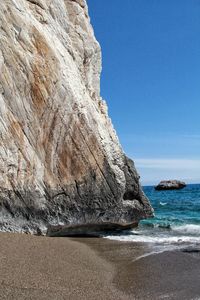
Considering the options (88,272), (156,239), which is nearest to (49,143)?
(156,239)

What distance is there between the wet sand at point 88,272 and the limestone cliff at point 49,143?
7.32ft

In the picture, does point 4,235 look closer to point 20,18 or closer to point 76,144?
point 76,144

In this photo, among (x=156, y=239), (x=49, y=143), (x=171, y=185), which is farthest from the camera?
(x=171, y=185)

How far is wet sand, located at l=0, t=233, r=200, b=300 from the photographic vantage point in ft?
29.4

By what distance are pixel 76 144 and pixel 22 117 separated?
104 inches

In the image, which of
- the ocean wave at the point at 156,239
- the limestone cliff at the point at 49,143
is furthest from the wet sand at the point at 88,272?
the ocean wave at the point at 156,239

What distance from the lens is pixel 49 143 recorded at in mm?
17656

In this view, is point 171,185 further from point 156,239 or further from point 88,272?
point 88,272

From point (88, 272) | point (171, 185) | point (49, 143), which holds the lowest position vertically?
point (88, 272)

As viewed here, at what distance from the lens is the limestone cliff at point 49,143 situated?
16.5 meters

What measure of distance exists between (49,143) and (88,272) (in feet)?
25.4

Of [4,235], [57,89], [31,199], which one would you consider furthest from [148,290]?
[57,89]

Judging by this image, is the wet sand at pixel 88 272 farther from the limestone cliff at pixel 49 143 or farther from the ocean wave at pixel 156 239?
the ocean wave at pixel 156 239

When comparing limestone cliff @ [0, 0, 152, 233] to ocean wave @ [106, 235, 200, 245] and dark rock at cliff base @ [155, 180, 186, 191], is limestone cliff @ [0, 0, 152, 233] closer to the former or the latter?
ocean wave @ [106, 235, 200, 245]
